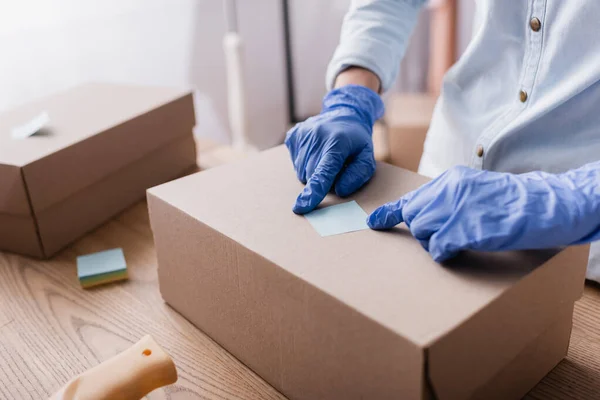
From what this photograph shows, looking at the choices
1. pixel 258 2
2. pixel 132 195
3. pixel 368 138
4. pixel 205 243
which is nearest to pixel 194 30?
pixel 258 2

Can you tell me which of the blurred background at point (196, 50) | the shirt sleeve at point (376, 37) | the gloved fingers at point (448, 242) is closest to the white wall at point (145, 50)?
the blurred background at point (196, 50)

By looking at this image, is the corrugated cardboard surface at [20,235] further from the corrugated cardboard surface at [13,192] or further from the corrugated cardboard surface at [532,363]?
the corrugated cardboard surface at [532,363]

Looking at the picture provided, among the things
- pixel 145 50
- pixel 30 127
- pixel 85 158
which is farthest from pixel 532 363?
pixel 145 50

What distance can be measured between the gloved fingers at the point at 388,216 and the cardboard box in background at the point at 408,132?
660mm

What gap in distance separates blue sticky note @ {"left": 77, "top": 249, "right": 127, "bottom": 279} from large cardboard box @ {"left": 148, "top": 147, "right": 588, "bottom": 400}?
15cm

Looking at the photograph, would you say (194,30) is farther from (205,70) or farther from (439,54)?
(439,54)

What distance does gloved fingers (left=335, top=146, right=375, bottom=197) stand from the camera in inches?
29.3

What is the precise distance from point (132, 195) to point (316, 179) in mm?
516

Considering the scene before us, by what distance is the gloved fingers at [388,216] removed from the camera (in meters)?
0.63

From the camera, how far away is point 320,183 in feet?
2.39

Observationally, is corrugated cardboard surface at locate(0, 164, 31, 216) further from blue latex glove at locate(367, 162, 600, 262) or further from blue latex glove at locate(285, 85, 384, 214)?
blue latex glove at locate(367, 162, 600, 262)

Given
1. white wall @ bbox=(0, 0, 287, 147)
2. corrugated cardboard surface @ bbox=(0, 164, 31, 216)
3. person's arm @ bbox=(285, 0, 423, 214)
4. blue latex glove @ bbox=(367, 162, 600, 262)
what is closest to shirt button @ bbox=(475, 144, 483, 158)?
person's arm @ bbox=(285, 0, 423, 214)

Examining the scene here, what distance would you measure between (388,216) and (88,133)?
610 millimetres

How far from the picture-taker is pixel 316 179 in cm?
73
